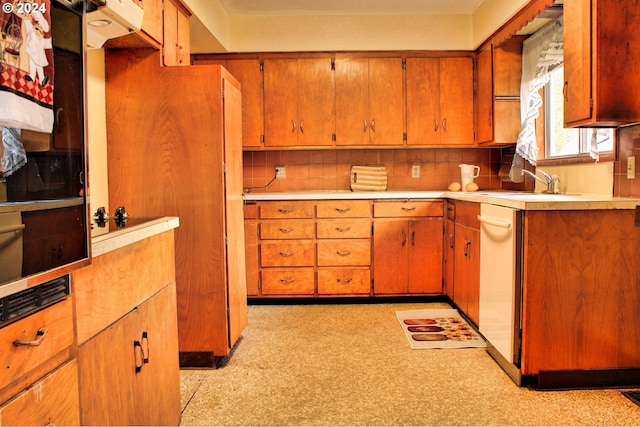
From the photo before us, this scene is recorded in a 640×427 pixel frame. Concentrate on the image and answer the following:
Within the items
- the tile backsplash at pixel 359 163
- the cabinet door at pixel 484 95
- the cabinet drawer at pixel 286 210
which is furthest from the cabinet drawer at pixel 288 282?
the cabinet door at pixel 484 95

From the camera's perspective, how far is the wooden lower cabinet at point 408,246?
3.64 meters

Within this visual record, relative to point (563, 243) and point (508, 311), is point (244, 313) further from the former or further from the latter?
point (563, 243)

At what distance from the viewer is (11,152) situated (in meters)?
0.85

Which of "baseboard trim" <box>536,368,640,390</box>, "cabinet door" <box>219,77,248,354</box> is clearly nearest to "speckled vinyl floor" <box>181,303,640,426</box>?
"baseboard trim" <box>536,368,640,390</box>

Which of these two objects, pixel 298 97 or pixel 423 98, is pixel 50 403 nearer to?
pixel 298 97

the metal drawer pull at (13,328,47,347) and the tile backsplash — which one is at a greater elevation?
the tile backsplash

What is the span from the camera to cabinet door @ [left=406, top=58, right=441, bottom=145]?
3881mm

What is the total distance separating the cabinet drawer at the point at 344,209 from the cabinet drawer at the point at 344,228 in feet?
0.13

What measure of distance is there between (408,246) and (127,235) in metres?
2.68

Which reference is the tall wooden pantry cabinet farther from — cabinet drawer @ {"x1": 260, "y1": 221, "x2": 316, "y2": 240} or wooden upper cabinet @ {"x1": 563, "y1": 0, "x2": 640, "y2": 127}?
wooden upper cabinet @ {"x1": 563, "y1": 0, "x2": 640, "y2": 127}

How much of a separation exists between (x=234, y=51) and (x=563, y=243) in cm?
297

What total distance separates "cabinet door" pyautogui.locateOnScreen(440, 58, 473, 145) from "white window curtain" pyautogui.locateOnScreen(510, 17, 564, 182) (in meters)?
0.48

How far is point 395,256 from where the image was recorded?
12.0 feet

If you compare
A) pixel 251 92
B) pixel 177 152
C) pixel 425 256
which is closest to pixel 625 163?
pixel 425 256
